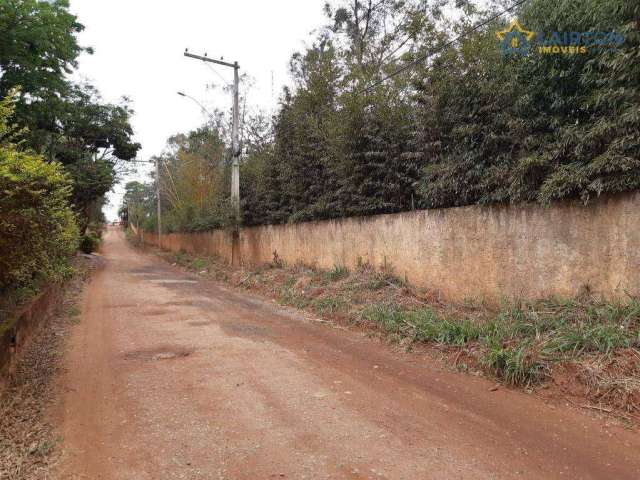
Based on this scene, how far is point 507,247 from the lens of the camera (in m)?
6.62

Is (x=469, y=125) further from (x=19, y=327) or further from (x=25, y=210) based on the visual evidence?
(x=19, y=327)

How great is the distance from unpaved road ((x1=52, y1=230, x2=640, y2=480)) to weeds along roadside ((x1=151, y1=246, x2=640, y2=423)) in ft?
1.04

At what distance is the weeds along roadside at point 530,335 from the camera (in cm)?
416

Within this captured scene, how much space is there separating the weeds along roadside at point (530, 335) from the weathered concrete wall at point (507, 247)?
0.27m

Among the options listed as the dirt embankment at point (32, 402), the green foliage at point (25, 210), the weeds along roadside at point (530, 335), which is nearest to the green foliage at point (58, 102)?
the green foliage at point (25, 210)

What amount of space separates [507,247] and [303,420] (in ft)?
14.4

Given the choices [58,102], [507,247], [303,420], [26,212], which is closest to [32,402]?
[26,212]

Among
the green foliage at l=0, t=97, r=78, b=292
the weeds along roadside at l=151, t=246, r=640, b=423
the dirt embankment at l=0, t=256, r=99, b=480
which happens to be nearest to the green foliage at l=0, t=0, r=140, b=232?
the green foliage at l=0, t=97, r=78, b=292

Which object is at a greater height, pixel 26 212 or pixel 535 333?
pixel 26 212

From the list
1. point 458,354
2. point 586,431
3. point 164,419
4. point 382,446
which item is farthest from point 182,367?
point 586,431

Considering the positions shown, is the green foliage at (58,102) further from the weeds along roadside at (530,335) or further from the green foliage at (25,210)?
the weeds along roadside at (530,335)

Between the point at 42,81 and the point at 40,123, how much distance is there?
172 inches

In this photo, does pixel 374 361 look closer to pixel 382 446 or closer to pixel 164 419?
pixel 382 446

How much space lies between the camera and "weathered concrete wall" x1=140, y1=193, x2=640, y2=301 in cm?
519
